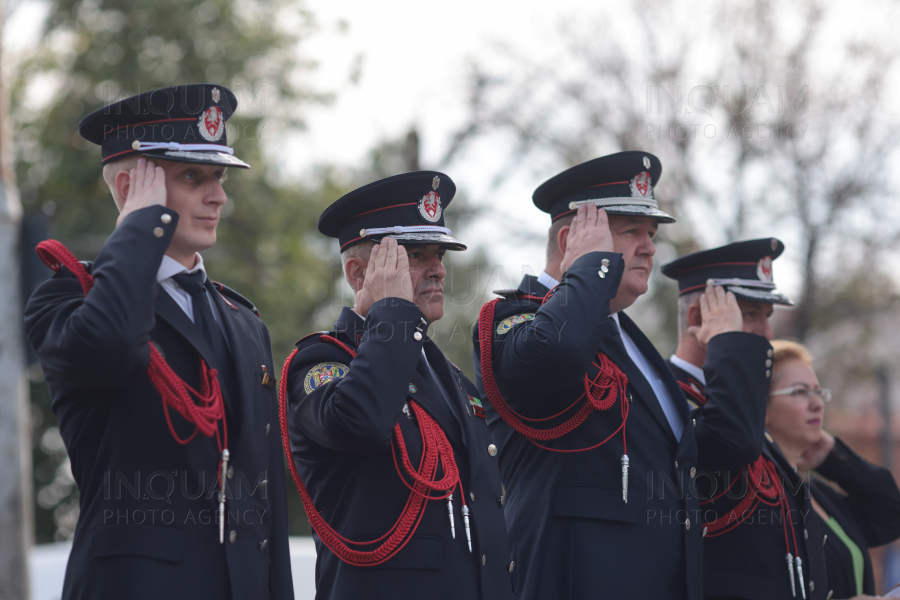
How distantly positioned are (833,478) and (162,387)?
398 centimetres

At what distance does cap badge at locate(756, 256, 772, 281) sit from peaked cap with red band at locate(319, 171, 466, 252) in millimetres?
1900

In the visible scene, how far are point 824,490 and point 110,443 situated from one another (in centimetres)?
400

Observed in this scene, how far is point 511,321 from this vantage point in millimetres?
3512

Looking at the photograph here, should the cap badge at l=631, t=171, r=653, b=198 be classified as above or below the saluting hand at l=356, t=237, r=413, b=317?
above

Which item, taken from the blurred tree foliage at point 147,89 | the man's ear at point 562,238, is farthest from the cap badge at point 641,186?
the blurred tree foliage at point 147,89

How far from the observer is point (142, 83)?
12.2m

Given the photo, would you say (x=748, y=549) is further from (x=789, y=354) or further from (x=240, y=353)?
(x=240, y=353)

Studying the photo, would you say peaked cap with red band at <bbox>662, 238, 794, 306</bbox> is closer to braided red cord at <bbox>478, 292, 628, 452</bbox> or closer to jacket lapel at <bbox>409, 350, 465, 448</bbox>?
braided red cord at <bbox>478, 292, 628, 452</bbox>

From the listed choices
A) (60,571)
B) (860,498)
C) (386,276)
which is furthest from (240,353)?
(60,571)

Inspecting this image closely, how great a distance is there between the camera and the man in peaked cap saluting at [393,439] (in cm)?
283

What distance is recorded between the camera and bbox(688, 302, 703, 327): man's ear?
4.64m

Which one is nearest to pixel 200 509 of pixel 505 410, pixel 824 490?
pixel 505 410

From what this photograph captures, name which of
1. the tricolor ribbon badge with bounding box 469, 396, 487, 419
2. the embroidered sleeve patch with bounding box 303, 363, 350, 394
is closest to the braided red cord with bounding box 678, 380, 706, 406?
the tricolor ribbon badge with bounding box 469, 396, 487, 419

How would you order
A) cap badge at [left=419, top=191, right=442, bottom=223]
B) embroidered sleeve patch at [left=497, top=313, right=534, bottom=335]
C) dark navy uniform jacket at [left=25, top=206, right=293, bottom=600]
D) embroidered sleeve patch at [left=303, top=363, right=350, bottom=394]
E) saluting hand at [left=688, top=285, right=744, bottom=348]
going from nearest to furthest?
dark navy uniform jacket at [left=25, top=206, right=293, bottom=600]
embroidered sleeve patch at [left=303, top=363, right=350, bottom=394]
cap badge at [left=419, top=191, right=442, bottom=223]
embroidered sleeve patch at [left=497, top=313, right=534, bottom=335]
saluting hand at [left=688, top=285, right=744, bottom=348]
